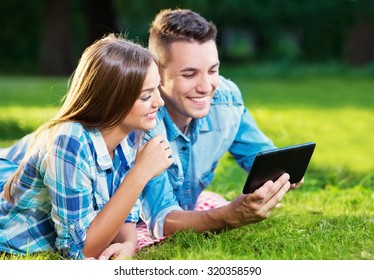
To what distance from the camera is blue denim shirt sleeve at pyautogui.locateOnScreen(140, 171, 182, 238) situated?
3.57 meters

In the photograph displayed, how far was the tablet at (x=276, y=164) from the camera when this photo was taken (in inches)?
126

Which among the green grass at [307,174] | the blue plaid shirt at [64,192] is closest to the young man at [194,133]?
the green grass at [307,174]

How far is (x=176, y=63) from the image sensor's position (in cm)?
372

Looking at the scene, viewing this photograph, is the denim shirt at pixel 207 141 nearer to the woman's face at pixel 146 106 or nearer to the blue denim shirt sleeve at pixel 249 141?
the blue denim shirt sleeve at pixel 249 141


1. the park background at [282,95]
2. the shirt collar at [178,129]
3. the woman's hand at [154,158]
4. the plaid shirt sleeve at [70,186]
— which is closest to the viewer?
the plaid shirt sleeve at [70,186]

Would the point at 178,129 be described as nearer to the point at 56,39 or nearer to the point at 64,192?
the point at 64,192

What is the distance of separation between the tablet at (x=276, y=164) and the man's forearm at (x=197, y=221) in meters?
0.22

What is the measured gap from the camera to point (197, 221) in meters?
3.49

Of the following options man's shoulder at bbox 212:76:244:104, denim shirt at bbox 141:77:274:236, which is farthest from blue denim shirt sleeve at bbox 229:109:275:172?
man's shoulder at bbox 212:76:244:104

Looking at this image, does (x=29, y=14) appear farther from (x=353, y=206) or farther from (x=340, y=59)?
(x=353, y=206)

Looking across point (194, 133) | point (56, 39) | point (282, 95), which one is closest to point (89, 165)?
point (194, 133)

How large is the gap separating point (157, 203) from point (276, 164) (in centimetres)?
69

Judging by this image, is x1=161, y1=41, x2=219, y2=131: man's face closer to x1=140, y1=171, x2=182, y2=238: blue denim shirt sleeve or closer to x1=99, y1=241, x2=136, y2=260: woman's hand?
x1=140, y1=171, x2=182, y2=238: blue denim shirt sleeve

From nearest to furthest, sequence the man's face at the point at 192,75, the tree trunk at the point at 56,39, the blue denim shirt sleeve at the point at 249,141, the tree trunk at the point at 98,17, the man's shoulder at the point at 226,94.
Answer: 1. the man's face at the point at 192,75
2. the man's shoulder at the point at 226,94
3. the blue denim shirt sleeve at the point at 249,141
4. the tree trunk at the point at 56,39
5. the tree trunk at the point at 98,17
